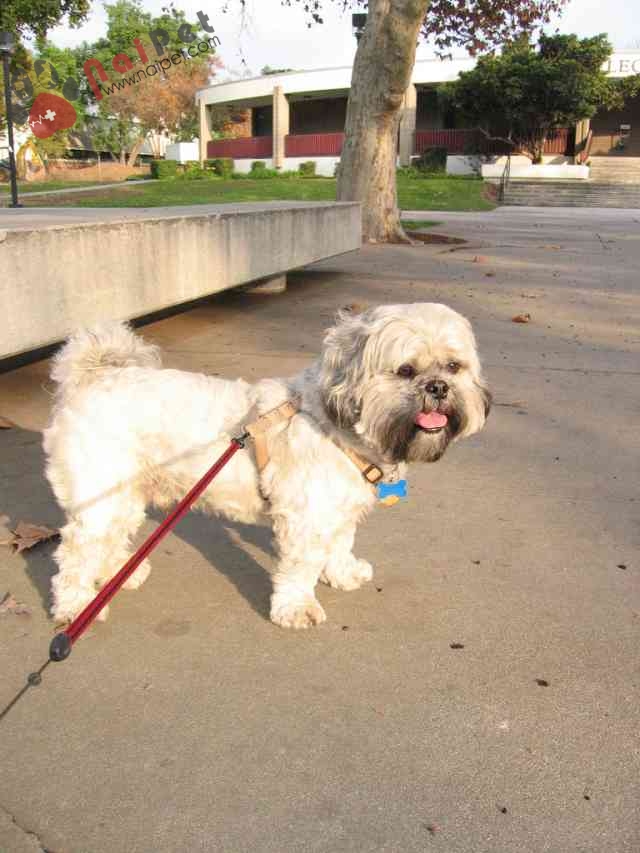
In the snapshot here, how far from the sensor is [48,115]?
53000 mm

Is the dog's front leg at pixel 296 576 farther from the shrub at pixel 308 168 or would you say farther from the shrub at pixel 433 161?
the shrub at pixel 308 168

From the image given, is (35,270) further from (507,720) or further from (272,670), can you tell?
(507,720)

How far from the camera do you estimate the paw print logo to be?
51156 millimetres

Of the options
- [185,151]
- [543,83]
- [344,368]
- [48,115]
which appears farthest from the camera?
[185,151]

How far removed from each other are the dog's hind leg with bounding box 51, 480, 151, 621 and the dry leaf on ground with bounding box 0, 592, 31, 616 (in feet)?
0.48

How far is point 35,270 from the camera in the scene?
189 inches

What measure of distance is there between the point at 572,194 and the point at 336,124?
1014 inches

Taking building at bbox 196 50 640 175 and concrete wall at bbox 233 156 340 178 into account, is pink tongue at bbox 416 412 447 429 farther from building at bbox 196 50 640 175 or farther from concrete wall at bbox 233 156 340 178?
concrete wall at bbox 233 156 340 178

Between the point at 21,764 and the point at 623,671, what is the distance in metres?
2.12

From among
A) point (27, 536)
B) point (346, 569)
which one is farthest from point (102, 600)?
point (27, 536)

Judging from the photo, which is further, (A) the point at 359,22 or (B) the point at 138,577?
(A) the point at 359,22

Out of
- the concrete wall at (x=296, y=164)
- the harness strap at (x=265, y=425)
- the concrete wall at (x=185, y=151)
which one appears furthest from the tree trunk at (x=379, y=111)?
the concrete wall at (x=185, y=151)

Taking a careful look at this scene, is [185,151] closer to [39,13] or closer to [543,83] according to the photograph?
[543,83]

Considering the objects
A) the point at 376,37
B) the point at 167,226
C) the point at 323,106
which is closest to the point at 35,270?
the point at 167,226
